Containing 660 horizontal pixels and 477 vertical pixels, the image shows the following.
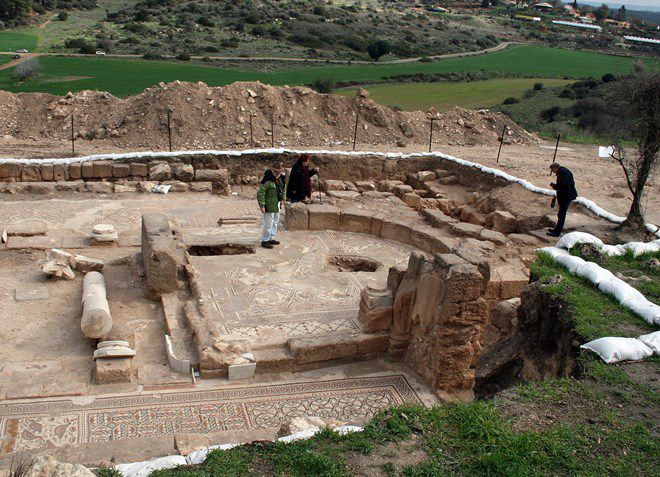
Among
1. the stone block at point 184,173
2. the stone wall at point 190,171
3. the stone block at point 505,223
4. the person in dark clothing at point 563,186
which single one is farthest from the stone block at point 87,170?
the person in dark clothing at point 563,186

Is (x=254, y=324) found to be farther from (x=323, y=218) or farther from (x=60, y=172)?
(x=60, y=172)

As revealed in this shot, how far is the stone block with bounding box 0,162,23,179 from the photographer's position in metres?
14.5

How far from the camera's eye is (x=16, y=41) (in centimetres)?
3572

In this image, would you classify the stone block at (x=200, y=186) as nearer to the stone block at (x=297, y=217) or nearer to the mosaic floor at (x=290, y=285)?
the stone block at (x=297, y=217)

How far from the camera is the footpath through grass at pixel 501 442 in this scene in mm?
4941

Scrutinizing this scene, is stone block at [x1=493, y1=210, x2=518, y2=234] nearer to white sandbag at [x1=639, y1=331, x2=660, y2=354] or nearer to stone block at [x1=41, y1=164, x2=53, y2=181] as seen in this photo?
white sandbag at [x1=639, y1=331, x2=660, y2=354]

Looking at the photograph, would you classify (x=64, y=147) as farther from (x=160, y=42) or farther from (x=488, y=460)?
(x=160, y=42)

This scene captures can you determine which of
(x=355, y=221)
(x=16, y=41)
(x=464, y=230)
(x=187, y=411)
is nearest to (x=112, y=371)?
(x=187, y=411)

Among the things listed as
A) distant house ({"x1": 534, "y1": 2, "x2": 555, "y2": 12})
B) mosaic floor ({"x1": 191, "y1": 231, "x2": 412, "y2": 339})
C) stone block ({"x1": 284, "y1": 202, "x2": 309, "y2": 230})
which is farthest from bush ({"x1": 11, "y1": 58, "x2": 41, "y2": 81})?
distant house ({"x1": 534, "y1": 2, "x2": 555, "y2": 12})

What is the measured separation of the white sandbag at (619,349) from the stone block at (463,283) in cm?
138

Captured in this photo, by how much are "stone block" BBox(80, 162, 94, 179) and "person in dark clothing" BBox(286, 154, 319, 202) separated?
5.03 metres

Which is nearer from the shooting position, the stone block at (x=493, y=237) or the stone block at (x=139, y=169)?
the stone block at (x=493, y=237)

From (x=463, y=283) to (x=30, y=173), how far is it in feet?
37.1

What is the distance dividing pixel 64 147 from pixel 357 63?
27.6 meters
